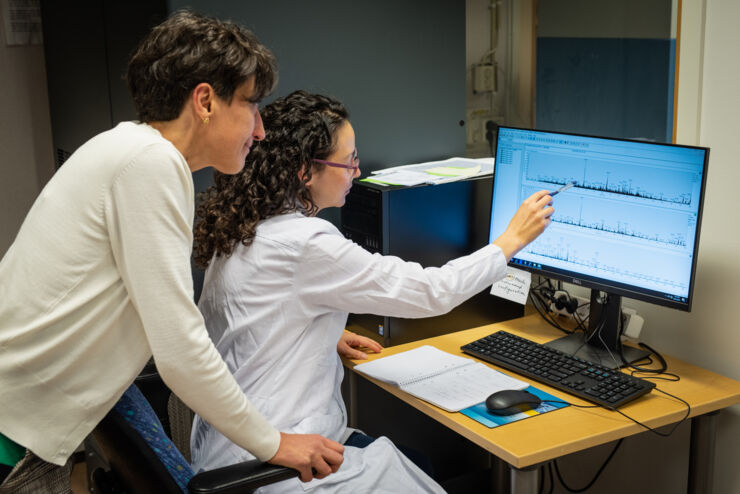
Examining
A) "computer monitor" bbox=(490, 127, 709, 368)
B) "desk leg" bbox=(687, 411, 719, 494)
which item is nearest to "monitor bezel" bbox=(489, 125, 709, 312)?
"computer monitor" bbox=(490, 127, 709, 368)

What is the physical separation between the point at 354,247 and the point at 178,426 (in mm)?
706

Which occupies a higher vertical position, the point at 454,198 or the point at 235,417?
the point at 454,198

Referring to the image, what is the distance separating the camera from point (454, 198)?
2117 millimetres

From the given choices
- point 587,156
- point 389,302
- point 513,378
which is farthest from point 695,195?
point 389,302

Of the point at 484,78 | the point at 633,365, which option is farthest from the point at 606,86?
the point at 633,365

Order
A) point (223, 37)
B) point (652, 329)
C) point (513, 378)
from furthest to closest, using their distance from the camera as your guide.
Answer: point (652, 329) → point (513, 378) → point (223, 37)

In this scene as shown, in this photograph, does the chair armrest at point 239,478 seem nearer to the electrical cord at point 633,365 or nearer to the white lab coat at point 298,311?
the white lab coat at point 298,311

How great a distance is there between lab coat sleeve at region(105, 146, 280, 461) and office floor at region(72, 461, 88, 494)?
173cm

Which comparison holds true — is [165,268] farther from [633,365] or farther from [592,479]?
[592,479]

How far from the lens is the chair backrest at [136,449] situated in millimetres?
1148

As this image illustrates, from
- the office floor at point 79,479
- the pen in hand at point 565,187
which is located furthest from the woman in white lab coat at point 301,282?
the office floor at point 79,479

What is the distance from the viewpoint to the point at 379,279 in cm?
160

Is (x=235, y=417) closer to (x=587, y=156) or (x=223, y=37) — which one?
(x=223, y=37)

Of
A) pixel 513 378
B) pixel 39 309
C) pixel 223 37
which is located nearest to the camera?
pixel 39 309
